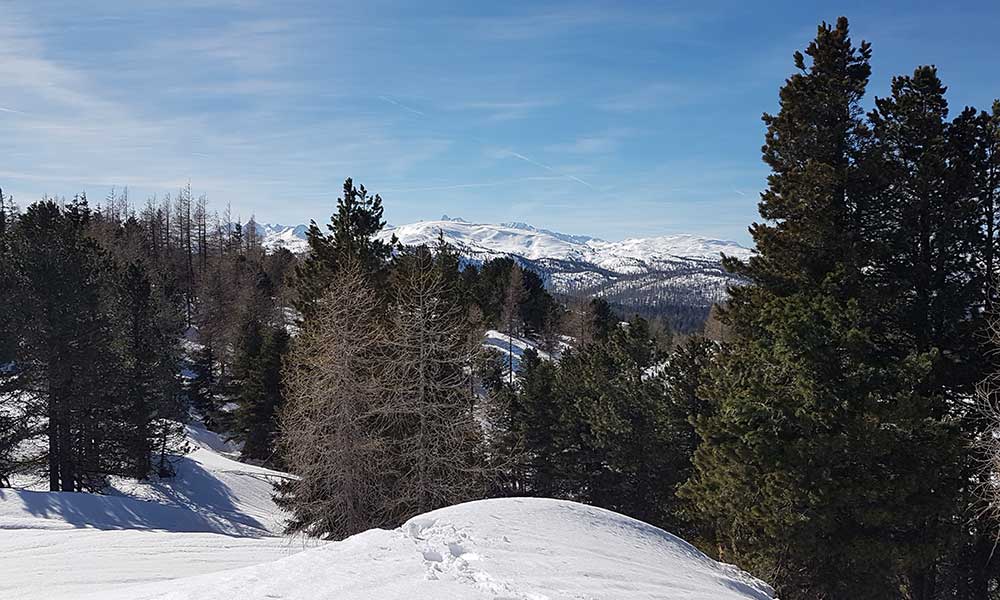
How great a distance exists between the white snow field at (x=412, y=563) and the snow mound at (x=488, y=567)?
0.02 m

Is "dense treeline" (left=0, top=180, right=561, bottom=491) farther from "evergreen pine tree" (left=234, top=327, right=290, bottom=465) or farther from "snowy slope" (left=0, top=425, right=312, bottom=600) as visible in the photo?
"snowy slope" (left=0, top=425, right=312, bottom=600)

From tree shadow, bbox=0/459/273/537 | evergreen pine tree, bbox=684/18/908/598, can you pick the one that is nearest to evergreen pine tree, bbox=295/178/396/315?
tree shadow, bbox=0/459/273/537

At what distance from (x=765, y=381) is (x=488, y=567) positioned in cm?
823

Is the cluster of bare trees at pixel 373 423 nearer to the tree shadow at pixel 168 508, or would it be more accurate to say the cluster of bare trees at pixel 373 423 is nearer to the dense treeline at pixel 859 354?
the tree shadow at pixel 168 508

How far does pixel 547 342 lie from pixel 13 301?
4675 cm

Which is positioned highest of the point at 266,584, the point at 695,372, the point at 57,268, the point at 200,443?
the point at 57,268

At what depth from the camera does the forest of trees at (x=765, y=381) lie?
38.2 feet

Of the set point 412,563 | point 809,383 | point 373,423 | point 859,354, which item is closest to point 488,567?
point 412,563

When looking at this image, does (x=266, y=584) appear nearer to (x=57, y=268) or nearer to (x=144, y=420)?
(x=57, y=268)

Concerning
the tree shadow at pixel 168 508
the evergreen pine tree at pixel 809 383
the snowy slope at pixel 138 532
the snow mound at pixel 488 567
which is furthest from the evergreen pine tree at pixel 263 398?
the snow mound at pixel 488 567

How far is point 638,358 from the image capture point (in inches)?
918

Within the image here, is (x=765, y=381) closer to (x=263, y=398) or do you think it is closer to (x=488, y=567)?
(x=488, y=567)

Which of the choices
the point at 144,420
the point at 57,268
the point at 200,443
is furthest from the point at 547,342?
the point at 57,268

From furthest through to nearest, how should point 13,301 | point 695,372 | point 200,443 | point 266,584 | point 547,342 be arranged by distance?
point 547,342 < point 200,443 < point 695,372 < point 13,301 < point 266,584
